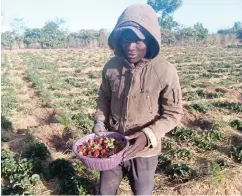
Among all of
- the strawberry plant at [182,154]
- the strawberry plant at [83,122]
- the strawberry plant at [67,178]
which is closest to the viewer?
the strawberry plant at [67,178]

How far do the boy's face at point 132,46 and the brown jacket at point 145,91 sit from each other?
Result: 0.06 meters

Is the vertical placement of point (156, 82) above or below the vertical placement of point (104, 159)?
above

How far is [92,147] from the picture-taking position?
2.70 meters

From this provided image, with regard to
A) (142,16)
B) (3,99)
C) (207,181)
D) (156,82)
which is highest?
(142,16)

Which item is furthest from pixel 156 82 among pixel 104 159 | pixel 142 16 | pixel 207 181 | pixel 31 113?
pixel 31 113

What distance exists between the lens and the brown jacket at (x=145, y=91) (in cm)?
245

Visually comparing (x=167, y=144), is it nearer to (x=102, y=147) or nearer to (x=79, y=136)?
(x=79, y=136)

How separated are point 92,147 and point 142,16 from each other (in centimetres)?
119

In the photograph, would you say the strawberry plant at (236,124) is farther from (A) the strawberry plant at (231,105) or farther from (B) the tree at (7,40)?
(B) the tree at (7,40)

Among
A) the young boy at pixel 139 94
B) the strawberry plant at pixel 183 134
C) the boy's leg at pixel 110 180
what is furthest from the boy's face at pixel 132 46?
the strawberry plant at pixel 183 134

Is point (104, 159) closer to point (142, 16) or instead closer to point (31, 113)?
point (142, 16)

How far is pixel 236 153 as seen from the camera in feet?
18.7

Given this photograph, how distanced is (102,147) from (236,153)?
3.84m

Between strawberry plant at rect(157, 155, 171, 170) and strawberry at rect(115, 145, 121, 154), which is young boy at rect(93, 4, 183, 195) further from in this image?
strawberry plant at rect(157, 155, 171, 170)
